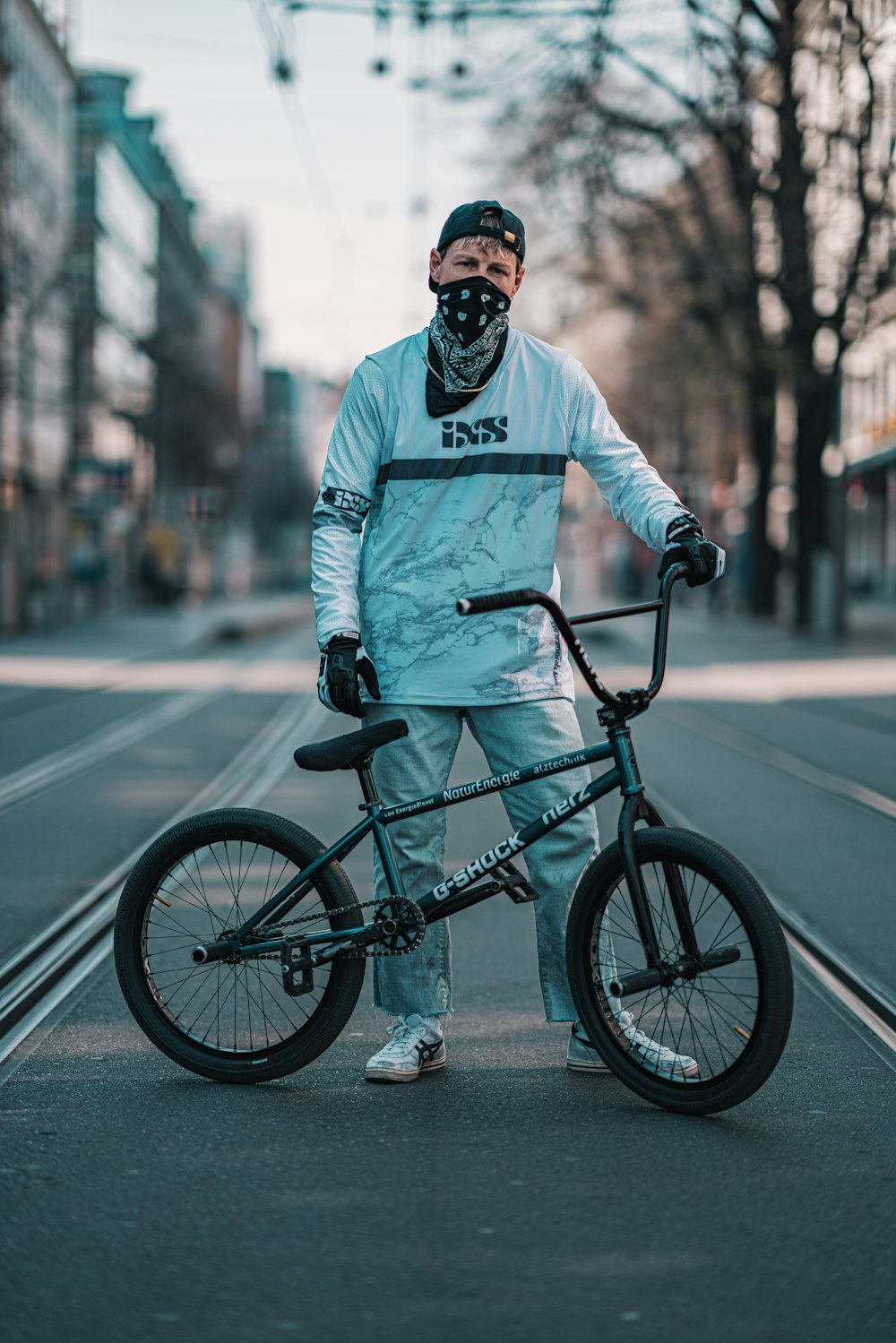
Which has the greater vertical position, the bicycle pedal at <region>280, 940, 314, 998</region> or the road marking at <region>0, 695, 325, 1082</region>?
the bicycle pedal at <region>280, 940, 314, 998</region>

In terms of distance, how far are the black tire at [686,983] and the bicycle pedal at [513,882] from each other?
0.11m

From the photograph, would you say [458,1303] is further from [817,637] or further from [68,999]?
[817,637]

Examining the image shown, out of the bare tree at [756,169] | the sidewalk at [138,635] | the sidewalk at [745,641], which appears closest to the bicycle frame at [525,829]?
the sidewalk at [745,641]

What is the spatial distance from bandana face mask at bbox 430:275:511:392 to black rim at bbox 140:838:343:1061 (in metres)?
1.20

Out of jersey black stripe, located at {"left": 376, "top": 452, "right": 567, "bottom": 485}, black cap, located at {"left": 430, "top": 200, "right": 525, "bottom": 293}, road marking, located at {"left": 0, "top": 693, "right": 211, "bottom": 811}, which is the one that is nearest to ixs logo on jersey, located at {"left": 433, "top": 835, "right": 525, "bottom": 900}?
jersey black stripe, located at {"left": 376, "top": 452, "right": 567, "bottom": 485}

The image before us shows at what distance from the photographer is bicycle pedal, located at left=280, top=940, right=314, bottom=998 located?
4297 millimetres

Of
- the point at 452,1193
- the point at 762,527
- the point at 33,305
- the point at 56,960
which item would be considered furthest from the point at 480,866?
the point at 762,527

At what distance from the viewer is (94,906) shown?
22.4ft

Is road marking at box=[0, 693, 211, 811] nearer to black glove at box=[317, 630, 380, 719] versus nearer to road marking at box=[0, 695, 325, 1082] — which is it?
road marking at box=[0, 695, 325, 1082]

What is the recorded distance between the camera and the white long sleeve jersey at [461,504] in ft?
14.1

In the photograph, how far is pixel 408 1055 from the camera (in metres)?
4.39

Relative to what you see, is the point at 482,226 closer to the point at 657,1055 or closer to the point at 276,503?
the point at 657,1055

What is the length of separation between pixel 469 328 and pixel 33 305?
1054 inches

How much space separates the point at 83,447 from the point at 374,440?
49.5 metres
